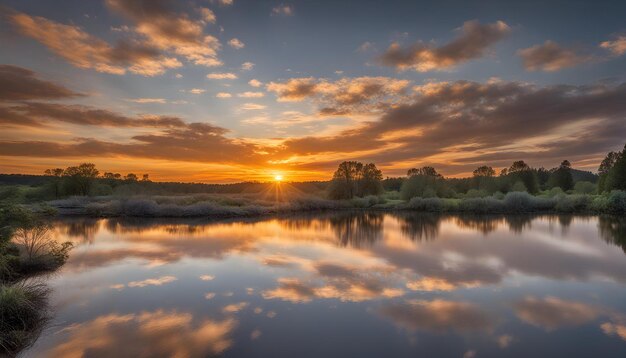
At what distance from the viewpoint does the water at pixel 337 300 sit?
5.38 meters

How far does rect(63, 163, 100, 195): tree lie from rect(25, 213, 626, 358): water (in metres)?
30.4

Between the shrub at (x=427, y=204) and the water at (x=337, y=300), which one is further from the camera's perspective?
the shrub at (x=427, y=204)

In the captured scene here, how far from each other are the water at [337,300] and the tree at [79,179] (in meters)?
30.4

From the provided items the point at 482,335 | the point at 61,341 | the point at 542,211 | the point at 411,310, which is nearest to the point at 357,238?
the point at 411,310

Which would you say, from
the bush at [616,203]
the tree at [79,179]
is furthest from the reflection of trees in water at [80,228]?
the bush at [616,203]

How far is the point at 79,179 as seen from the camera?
39625mm

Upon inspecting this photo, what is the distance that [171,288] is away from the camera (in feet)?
27.5

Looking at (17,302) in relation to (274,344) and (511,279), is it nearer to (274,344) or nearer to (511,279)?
(274,344)

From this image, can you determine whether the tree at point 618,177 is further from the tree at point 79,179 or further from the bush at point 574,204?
the tree at point 79,179

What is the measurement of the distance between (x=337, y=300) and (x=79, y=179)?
4257 centimetres

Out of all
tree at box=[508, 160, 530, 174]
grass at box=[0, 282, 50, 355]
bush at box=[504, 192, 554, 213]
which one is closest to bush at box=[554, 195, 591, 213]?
bush at box=[504, 192, 554, 213]

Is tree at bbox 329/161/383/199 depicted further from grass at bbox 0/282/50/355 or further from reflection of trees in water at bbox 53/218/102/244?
grass at bbox 0/282/50/355

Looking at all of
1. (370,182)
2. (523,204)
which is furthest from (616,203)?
(370,182)

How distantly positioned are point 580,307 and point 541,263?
4.81 m
